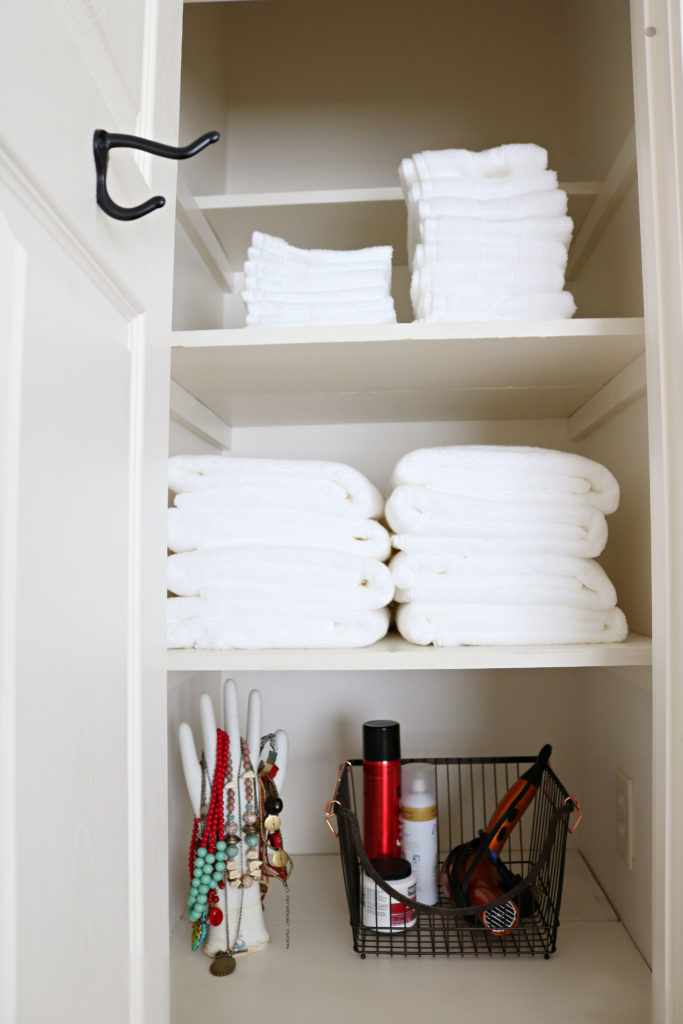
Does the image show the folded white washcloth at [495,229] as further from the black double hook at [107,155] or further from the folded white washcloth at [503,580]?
the black double hook at [107,155]

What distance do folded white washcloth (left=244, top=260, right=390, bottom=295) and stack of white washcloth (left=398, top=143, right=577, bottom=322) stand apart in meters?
0.06

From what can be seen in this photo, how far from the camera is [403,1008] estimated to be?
86 cm

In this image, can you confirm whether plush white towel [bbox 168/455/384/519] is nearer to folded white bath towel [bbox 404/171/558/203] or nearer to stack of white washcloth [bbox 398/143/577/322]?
stack of white washcloth [bbox 398/143/577/322]

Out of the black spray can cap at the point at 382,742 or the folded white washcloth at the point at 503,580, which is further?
the black spray can cap at the point at 382,742

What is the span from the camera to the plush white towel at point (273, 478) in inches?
36.9

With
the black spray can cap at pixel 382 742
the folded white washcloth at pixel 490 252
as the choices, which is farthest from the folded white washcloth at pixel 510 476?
the black spray can cap at pixel 382 742

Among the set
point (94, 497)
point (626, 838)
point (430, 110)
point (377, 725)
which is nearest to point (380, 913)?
point (377, 725)

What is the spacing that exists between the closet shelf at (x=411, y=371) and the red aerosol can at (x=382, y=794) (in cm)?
49

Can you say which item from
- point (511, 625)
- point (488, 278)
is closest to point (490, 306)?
point (488, 278)

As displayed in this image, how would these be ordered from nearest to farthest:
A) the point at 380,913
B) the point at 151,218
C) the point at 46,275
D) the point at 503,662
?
the point at 46,275, the point at 151,218, the point at 503,662, the point at 380,913

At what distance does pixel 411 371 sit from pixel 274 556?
32 centimetres

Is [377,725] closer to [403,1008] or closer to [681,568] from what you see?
[403,1008]

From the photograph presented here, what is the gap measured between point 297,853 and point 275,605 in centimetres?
63

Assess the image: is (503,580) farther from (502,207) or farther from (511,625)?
(502,207)
